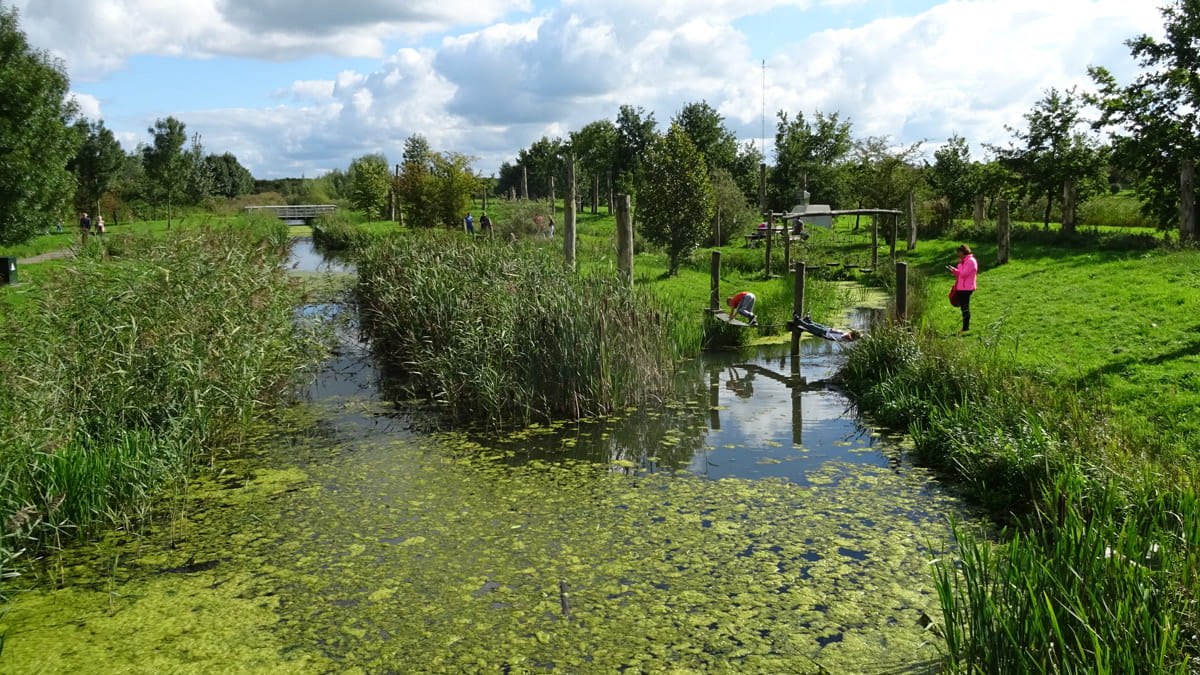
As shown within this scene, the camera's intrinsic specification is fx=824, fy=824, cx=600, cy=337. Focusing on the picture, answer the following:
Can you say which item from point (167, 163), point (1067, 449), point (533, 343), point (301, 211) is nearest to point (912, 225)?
point (533, 343)

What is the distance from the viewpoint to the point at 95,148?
3566 cm

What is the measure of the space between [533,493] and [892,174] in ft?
76.7

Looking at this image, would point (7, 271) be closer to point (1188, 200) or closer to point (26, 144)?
point (26, 144)

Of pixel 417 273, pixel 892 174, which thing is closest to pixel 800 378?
pixel 417 273

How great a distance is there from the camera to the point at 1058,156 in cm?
2256

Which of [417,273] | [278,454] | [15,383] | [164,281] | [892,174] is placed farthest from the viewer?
[892,174]

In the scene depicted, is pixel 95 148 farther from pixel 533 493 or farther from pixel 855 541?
pixel 855 541

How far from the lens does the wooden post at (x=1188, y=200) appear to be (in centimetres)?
1902

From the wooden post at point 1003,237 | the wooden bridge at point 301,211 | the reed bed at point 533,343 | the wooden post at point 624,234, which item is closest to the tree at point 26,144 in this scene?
A: the reed bed at point 533,343

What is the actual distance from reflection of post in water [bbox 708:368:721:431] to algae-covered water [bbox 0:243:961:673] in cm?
60

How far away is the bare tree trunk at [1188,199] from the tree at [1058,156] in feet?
8.63

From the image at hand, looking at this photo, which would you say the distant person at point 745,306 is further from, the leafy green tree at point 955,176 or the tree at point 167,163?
the tree at point 167,163

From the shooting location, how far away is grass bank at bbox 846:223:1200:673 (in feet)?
10.7

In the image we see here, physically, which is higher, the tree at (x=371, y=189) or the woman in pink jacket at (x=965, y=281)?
the tree at (x=371, y=189)
